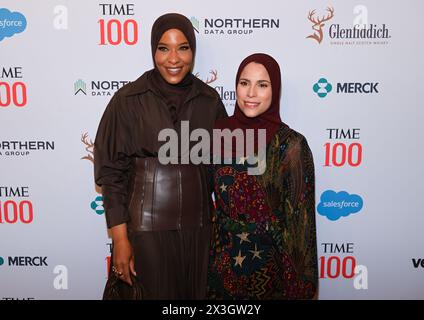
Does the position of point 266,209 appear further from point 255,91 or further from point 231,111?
point 231,111

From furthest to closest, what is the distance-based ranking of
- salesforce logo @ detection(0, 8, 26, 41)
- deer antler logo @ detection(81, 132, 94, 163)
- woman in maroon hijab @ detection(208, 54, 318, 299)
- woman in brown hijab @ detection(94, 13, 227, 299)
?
deer antler logo @ detection(81, 132, 94, 163) → salesforce logo @ detection(0, 8, 26, 41) → woman in brown hijab @ detection(94, 13, 227, 299) → woman in maroon hijab @ detection(208, 54, 318, 299)

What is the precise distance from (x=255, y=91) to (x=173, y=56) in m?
0.40

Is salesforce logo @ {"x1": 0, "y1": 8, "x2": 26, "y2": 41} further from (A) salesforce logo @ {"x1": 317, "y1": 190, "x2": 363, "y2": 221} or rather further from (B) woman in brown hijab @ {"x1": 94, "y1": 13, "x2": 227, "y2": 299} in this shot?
(A) salesforce logo @ {"x1": 317, "y1": 190, "x2": 363, "y2": 221}

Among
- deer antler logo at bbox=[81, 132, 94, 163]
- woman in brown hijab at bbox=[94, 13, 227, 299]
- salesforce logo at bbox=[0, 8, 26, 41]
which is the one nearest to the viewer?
woman in brown hijab at bbox=[94, 13, 227, 299]

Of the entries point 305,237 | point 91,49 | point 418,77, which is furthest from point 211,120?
point 418,77

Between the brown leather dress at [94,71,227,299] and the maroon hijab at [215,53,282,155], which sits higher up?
the maroon hijab at [215,53,282,155]

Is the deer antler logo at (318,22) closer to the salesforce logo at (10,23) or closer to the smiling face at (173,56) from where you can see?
the smiling face at (173,56)

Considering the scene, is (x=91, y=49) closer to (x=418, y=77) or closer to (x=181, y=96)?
(x=181, y=96)

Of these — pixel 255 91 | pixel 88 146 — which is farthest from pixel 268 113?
pixel 88 146

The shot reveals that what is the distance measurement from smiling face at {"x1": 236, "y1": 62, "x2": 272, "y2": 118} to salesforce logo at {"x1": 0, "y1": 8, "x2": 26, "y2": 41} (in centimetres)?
134

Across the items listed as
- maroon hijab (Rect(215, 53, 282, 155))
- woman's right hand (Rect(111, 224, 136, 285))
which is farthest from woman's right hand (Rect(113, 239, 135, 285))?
maroon hijab (Rect(215, 53, 282, 155))

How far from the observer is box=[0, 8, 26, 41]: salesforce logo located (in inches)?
91.0

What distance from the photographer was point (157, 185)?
1922mm

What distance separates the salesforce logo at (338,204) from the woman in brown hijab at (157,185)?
87cm
